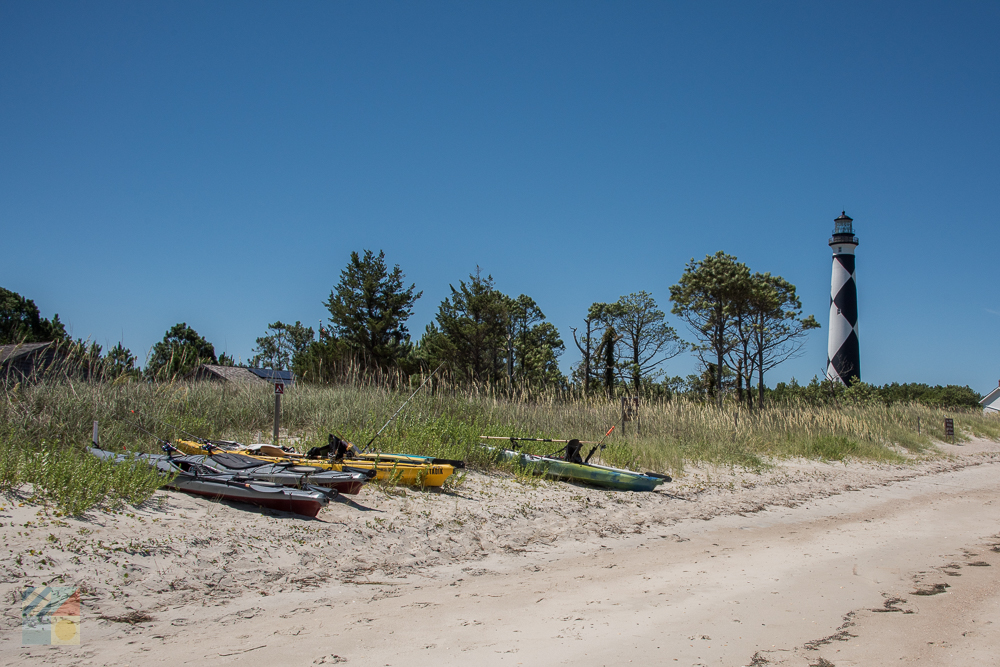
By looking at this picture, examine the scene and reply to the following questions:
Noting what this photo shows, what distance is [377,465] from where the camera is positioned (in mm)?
7973

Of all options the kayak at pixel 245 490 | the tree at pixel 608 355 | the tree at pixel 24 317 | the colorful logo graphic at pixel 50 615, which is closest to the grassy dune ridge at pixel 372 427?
the kayak at pixel 245 490

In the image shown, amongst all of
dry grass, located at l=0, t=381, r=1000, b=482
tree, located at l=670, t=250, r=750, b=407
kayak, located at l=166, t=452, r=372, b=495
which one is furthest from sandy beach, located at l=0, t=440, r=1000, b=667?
tree, located at l=670, t=250, r=750, b=407

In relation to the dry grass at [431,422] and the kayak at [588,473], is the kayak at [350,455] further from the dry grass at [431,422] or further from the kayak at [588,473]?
the kayak at [588,473]

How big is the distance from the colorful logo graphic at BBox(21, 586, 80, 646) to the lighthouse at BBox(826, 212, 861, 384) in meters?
37.3

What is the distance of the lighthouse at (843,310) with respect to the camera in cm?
3525

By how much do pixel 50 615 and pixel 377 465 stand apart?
4069mm

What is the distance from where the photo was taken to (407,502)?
24.6 feet

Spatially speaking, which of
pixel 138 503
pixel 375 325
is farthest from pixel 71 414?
pixel 375 325

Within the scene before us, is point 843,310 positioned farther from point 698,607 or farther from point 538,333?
point 698,607

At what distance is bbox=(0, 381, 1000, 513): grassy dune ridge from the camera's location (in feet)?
20.8

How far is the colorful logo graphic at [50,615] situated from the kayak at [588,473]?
6.40 m

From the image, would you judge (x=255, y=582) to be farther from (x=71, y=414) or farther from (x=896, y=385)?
(x=896, y=385)

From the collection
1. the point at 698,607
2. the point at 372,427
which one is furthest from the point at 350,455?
the point at 698,607

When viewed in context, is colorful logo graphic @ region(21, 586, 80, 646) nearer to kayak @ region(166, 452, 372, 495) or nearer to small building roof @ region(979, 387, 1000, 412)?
kayak @ region(166, 452, 372, 495)
